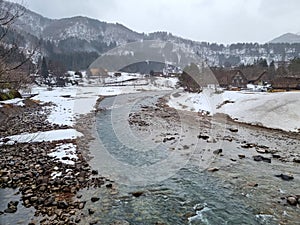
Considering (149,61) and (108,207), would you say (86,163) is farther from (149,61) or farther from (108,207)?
(149,61)

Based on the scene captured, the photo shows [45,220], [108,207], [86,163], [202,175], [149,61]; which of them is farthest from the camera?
[149,61]

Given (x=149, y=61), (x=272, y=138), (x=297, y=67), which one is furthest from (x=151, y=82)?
(x=272, y=138)

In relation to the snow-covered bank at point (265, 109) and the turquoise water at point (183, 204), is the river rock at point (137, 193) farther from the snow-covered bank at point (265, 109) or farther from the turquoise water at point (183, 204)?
the snow-covered bank at point (265, 109)

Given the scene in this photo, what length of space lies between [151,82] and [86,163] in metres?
86.1

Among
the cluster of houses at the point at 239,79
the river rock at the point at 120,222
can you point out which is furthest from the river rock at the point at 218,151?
the cluster of houses at the point at 239,79

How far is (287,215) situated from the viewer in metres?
7.69

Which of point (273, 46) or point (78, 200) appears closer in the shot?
point (78, 200)

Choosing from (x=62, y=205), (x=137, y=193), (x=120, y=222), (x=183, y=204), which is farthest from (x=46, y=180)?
(x=183, y=204)

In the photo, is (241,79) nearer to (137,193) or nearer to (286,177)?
(286,177)

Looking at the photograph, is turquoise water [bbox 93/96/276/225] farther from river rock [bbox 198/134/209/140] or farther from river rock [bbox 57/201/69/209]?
river rock [bbox 198/134/209/140]

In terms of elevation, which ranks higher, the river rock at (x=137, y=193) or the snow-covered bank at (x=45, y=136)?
the snow-covered bank at (x=45, y=136)

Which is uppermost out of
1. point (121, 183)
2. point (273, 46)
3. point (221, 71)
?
point (273, 46)

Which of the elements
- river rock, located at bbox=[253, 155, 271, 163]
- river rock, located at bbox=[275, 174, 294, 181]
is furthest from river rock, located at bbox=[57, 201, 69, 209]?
river rock, located at bbox=[253, 155, 271, 163]

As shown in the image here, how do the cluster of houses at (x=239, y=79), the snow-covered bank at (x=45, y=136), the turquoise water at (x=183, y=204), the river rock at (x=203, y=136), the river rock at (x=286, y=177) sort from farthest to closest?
the cluster of houses at (x=239, y=79) → the river rock at (x=203, y=136) → the snow-covered bank at (x=45, y=136) → the river rock at (x=286, y=177) → the turquoise water at (x=183, y=204)
